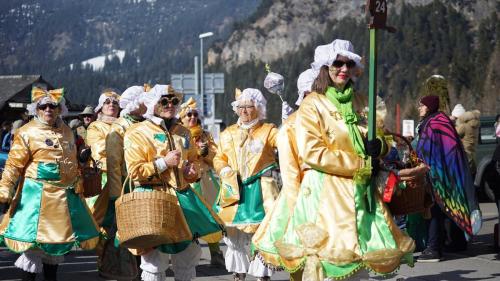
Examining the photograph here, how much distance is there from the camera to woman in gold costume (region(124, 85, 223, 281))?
24.8 feet

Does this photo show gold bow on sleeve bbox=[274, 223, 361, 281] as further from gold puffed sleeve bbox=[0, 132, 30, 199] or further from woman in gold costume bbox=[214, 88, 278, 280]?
gold puffed sleeve bbox=[0, 132, 30, 199]

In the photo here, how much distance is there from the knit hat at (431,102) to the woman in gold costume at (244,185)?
6.78ft

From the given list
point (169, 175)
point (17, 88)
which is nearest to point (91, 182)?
point (169, 175)

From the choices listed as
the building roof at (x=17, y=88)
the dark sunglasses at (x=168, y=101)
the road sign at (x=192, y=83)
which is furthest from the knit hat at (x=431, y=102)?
the road sign at (x=192, y=83)

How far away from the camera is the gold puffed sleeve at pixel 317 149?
5883 millimetres

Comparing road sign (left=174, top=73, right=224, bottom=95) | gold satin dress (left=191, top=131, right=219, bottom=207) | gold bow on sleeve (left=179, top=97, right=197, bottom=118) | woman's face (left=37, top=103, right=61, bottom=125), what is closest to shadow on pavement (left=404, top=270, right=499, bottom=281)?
gold satin dress (left=191, top=131, right=219, bottom=207)

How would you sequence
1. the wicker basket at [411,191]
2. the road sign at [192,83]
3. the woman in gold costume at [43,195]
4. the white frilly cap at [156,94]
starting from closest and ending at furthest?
the wicker basket at [411,191] → the white frilly cap at [156,94] → the woman in gold costume at [43,195] → the road sign at [192,83]

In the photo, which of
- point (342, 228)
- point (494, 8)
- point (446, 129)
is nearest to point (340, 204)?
point (342, 228)

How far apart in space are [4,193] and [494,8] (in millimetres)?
118656

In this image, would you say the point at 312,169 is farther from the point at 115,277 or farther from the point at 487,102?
the point at 487,102

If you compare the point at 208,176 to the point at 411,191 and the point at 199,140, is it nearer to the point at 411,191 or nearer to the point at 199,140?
the point at 199,140

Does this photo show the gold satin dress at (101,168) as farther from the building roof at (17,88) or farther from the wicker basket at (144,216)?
the building roof at (17,88)

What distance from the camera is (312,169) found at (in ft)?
20.0

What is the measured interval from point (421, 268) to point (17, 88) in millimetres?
17722
